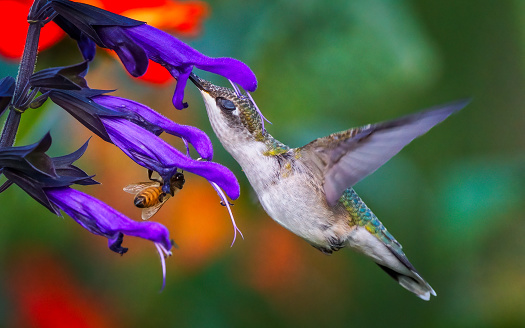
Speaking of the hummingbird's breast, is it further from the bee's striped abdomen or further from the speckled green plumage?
the bee's striped abdomen

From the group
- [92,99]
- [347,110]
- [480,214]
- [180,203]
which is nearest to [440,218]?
[480,214]

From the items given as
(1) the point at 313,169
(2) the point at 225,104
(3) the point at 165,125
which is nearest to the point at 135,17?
(2) the point at 225,104

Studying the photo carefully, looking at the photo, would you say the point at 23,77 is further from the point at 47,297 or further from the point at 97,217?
the point at 47,297

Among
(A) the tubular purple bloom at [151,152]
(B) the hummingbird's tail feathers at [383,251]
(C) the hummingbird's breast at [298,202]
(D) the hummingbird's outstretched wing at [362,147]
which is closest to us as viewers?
(A) the tubular purple bloom at [151,152]

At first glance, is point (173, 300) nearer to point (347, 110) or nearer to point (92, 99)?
point (347, 110)

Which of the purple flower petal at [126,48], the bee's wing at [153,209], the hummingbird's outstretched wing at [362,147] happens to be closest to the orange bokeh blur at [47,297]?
the bee's wing at [153,209]

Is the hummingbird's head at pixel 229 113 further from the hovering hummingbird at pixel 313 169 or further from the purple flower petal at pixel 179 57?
the purple flower petal at pixel 179 57
